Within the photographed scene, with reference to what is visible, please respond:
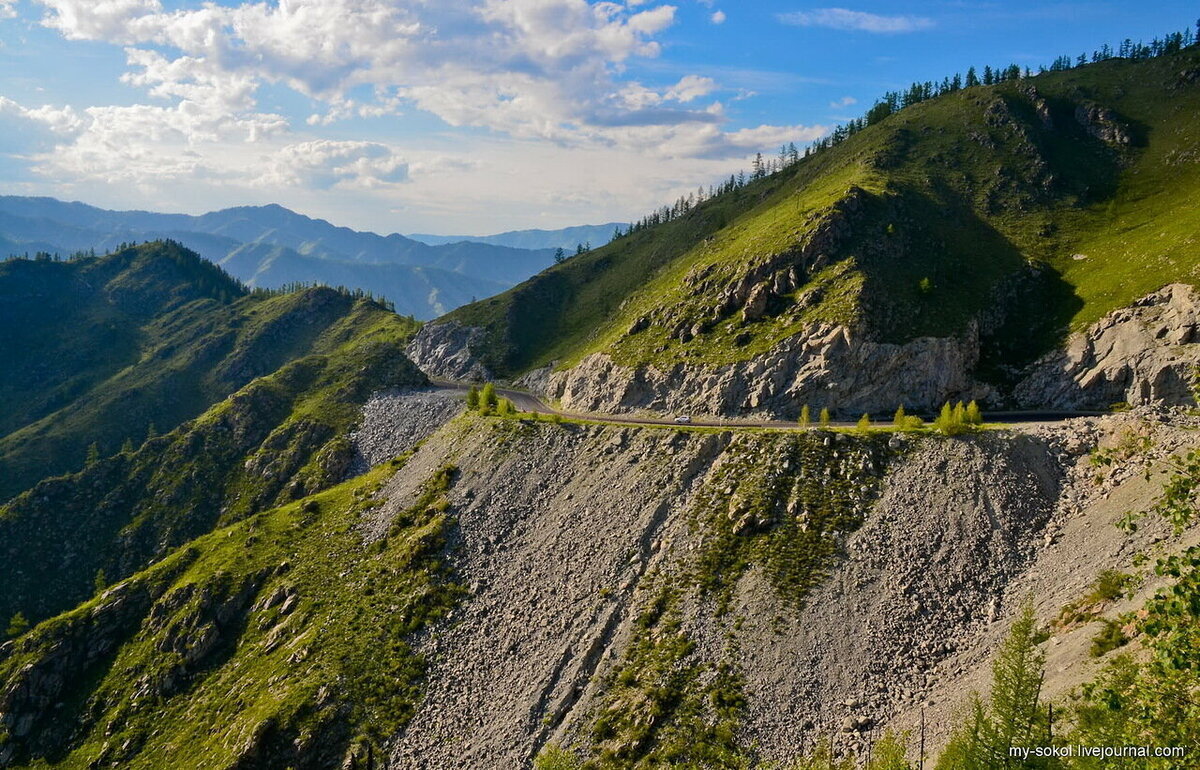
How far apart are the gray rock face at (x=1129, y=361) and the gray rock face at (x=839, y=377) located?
9.24m

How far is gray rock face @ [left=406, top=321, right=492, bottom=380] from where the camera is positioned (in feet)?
588

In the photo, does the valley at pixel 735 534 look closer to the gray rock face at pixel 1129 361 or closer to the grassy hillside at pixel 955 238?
the gray rock face at pixel 1129 361

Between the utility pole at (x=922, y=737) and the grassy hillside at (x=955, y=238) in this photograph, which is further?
the grassy hillside at (x=955, y=238)

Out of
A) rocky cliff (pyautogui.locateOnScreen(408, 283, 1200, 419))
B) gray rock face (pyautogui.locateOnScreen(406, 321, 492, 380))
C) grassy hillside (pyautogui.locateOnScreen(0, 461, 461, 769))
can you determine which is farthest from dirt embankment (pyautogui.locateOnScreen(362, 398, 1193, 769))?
gray rock face (pyautogui.locateOnScreen(406, 321, 492, 380))

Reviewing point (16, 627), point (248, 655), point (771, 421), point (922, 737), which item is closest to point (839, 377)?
point (771, 421)

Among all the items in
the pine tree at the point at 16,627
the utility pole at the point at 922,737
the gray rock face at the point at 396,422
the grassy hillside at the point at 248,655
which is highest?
the gray rock face at the point at 396,422

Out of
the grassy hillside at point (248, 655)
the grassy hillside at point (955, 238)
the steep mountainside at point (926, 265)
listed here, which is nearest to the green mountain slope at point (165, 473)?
the grassy hillside at point (248, 655)

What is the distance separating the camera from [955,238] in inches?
5103

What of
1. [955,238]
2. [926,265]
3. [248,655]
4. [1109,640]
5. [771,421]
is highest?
[955,238]

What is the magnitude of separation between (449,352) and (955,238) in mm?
136720

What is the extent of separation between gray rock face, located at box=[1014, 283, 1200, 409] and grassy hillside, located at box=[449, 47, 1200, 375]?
5.37 meters

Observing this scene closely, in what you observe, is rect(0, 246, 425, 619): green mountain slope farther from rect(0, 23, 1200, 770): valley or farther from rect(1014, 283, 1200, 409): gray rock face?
rect(1014, 283, 1200, 409): gray rock face

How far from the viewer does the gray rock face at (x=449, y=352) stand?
7057 inches

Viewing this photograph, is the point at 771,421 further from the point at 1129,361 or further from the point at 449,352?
the point at 449,352
